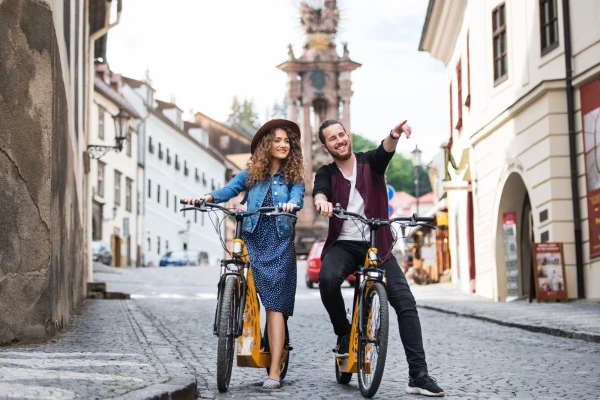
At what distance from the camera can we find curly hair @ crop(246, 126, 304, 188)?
725 centimetres

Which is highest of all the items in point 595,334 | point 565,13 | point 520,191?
point 565,13

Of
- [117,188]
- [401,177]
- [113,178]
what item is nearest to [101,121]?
[113,178]

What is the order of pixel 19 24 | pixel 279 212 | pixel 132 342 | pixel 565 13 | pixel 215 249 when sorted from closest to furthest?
pixel 279 212, pixel 19 24, pixel 132 342, pixel 565 13, pixel 215 249

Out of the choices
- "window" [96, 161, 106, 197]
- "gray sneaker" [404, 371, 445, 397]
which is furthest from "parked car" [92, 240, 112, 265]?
"gray sneaker" [404, 371, 445, 397]

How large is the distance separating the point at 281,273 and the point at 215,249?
8487 cm

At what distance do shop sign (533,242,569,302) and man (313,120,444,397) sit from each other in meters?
11.9

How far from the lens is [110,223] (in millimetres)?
57719

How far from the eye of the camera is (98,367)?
22.8ft

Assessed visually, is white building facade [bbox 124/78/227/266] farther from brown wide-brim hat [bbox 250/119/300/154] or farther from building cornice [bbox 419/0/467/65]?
brown wide-brim hat [bbox 250/119/300/154]

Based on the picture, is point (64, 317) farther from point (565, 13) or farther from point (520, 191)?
point (520, 191)

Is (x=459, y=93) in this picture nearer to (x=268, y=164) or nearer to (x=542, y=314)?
(x=542, y=314)

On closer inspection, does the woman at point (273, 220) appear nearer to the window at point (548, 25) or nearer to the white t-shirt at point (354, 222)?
the white t-shirt at point (354, 222)

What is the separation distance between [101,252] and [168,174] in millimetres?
25761

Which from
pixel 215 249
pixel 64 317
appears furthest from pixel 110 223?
pixel 64 317
